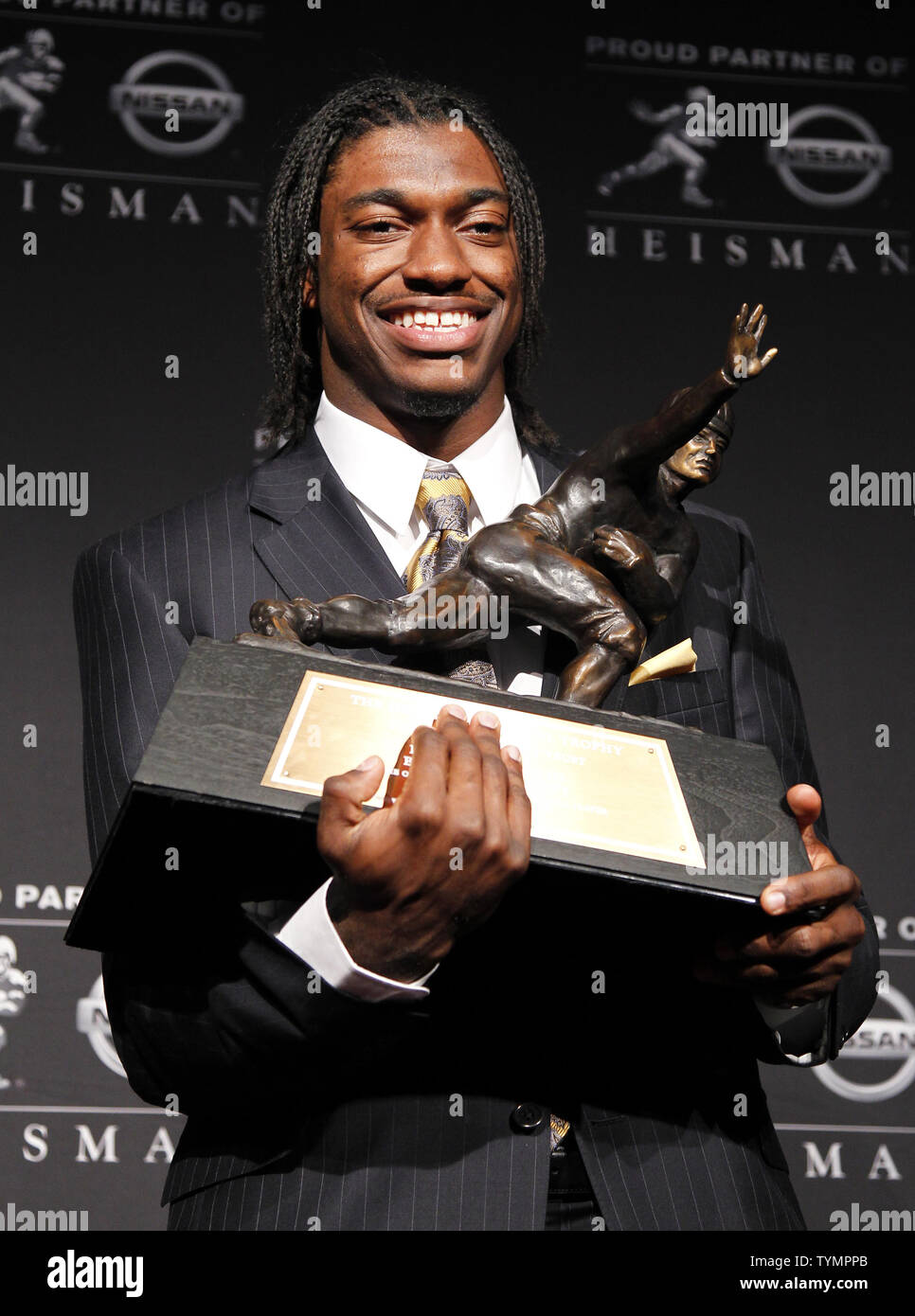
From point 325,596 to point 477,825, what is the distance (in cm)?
48

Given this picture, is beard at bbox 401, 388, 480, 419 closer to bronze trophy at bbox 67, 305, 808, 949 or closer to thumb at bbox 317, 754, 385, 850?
bronze trophy at bbox 67, 305, 808, 949

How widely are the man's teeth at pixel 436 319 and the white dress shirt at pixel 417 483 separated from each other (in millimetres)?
127

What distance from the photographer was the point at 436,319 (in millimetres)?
1750

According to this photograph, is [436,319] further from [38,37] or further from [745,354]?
[38,37]

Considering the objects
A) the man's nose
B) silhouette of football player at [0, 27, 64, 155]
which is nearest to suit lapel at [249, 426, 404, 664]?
the man's nose

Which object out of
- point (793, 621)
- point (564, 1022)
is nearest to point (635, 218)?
point (793, 621)

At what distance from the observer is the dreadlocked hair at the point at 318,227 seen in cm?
189

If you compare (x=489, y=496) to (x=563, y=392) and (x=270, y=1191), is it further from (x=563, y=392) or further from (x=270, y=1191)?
(x=563, y=392)

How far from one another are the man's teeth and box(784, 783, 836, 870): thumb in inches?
26.0

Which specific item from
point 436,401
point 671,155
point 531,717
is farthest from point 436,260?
point 671,155

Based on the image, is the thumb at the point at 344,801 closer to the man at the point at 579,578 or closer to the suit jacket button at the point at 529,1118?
the man at the point at 579,578

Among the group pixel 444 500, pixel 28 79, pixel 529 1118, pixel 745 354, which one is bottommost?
pixel 529 1118

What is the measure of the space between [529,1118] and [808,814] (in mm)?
366

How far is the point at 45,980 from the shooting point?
2680 mm
